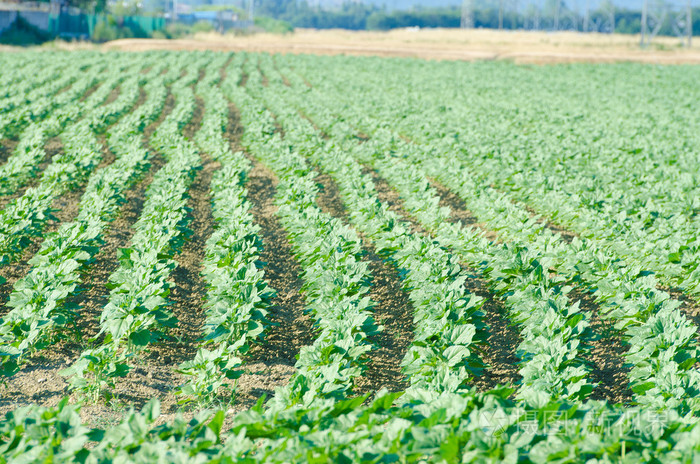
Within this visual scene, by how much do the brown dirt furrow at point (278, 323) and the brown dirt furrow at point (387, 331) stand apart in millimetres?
678

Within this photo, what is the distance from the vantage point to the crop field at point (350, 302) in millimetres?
3205

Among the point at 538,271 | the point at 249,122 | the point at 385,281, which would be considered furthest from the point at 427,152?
the point at 538,271

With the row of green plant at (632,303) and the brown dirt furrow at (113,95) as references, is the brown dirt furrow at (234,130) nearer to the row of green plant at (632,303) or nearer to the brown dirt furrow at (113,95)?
the brown dirt furrow at (113,95)

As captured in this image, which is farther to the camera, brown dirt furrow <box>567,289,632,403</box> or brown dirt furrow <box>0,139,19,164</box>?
brown dirt furrow <box>0,139,19,164</box>

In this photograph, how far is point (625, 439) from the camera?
3027 mm

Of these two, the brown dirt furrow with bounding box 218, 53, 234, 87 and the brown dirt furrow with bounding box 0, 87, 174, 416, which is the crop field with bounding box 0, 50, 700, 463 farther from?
the brown dirt furrow with bounding box 218, 53, 234, 87

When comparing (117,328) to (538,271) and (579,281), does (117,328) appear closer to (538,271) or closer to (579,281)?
(538,271)

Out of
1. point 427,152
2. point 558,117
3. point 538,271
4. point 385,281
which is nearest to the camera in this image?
point 538,271

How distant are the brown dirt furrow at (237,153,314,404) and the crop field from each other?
1.0 inches

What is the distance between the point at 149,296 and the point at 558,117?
16219 mm

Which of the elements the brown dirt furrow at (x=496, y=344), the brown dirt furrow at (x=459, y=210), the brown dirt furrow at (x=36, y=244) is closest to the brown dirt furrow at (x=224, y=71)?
the brown dirt furrow at (x=36, y=244)

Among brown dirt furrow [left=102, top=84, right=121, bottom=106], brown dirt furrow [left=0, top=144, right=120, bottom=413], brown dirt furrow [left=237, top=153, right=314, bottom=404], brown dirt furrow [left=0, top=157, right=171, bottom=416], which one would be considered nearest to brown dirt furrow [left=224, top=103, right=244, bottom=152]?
brown dirt furrow [left=102, top=84, right=121, bottom=106]

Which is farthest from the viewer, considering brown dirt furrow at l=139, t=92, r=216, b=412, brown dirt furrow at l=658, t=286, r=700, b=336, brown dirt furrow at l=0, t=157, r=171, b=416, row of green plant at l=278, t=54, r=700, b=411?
brown dirt furrow at l=658, t=286, r=700, b=336

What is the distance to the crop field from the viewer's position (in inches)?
126
